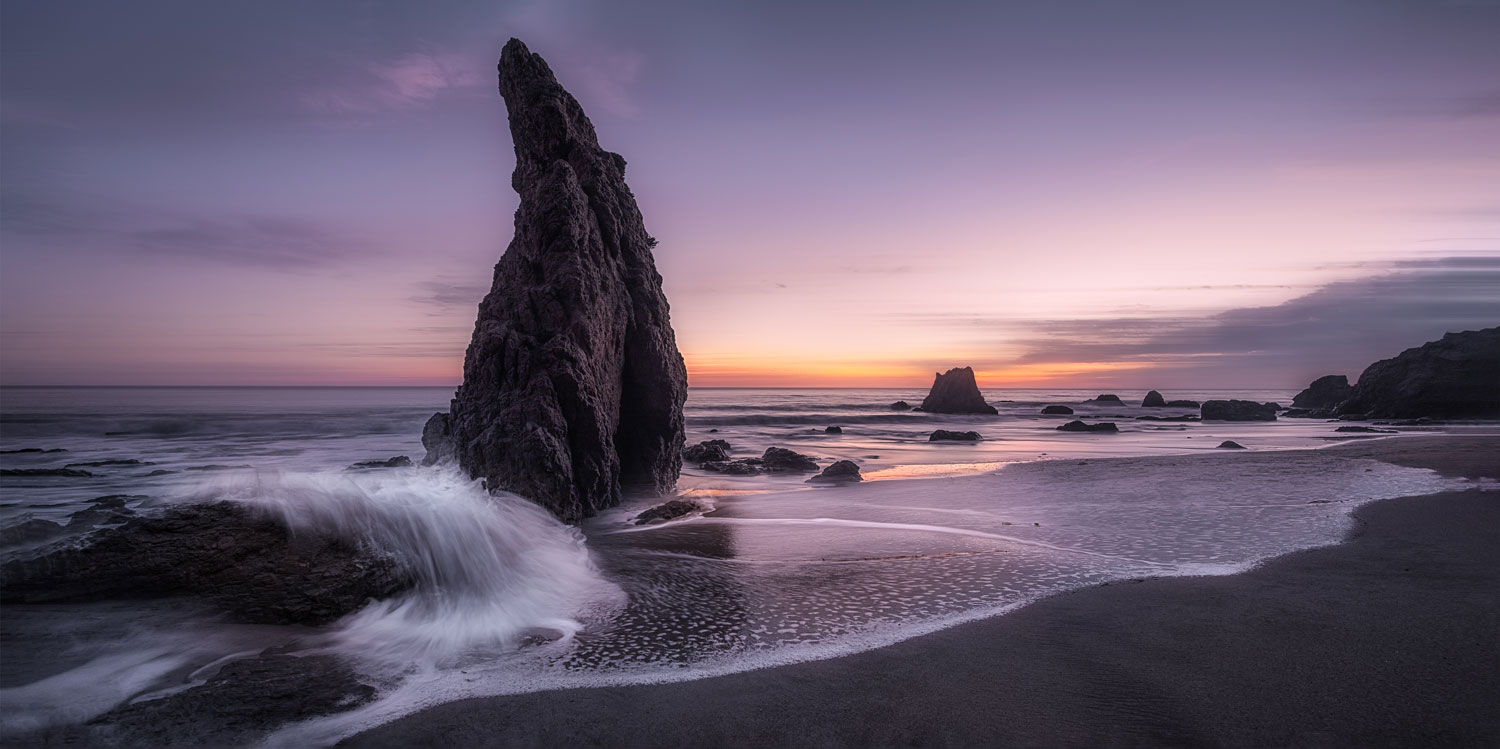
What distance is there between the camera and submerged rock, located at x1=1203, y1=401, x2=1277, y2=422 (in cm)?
4612

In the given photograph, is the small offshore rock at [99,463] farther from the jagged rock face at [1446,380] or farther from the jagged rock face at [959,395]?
the jagged rock face at [1446,380]

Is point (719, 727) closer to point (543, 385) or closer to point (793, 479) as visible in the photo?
point (543, 385)

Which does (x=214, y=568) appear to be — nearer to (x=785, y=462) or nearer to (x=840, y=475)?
(x=840, y=475)

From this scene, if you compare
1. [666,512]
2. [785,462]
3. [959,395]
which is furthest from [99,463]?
[959,395]

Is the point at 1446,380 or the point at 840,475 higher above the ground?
the point at 1446,380

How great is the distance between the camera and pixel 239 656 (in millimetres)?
4609

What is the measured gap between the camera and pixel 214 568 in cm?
541

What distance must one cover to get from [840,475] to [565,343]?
24.6 ft

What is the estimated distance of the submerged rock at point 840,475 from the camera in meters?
15.6

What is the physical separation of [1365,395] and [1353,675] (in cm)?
5576

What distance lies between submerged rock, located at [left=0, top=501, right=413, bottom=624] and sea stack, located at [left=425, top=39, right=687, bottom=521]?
163 inches

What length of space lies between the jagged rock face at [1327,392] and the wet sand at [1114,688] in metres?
65.7

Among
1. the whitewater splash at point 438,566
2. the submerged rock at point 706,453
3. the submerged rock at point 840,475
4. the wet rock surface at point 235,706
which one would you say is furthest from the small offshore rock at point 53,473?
the submerged rock at point 840,475

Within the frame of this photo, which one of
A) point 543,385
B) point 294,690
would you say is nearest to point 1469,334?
point 543,385
